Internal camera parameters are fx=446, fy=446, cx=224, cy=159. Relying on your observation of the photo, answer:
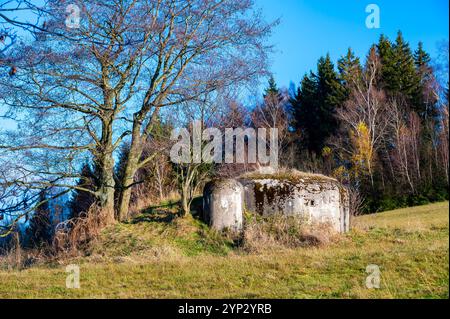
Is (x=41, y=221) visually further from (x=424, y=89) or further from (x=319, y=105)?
(x=319, y=105)

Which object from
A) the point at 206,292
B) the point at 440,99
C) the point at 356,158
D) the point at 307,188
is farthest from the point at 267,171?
the point at 356,158

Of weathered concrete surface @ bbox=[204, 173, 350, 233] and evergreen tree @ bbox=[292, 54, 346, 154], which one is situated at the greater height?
evergreen tree @ bbox=[292, 54, 346, 154]

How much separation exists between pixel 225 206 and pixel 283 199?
1.54 metres

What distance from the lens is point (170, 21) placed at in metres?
12.6

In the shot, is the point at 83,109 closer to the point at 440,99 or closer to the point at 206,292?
the point at 206,292

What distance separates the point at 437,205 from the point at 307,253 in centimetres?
586

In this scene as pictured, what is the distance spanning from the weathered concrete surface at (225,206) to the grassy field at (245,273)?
73 cm

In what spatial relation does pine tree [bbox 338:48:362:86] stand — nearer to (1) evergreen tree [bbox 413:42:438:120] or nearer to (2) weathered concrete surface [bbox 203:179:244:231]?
(1) evergreen tree [bbox 413:42:438:120]

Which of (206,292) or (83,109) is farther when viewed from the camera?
(83,109)

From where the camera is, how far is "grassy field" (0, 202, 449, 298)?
587 centimetres

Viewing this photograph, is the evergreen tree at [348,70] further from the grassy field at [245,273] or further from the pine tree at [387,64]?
the grassy field at [245,273]

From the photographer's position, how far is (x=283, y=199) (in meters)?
11.7

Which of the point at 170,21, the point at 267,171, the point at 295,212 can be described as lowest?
the point at 295,212

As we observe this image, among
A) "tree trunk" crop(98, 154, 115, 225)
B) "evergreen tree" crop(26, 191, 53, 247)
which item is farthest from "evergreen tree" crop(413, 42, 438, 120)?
"evergreen tree" crop(26, 191, 53, 247)
